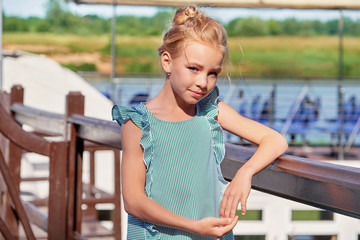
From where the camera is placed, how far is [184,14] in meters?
1.16

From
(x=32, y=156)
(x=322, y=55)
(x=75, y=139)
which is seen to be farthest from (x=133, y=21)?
(x=75, y=139)

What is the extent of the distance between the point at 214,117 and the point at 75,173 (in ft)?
3.47

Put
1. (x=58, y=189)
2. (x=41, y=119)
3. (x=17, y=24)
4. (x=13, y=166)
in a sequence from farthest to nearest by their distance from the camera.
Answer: (x=17, y=24), (x=13, y=166), (x=41, y=119), (x=58, y=189)

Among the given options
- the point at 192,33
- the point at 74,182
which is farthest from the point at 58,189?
the point at 192,33

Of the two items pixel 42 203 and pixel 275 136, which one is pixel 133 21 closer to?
pixel 42 203

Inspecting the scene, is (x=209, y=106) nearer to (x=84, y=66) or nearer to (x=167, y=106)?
(x=167, y=106)

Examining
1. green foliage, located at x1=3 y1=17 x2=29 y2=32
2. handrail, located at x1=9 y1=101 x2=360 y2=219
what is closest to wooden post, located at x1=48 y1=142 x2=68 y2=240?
handrail, located at x1=9 y1=101 x2=360 y2=219

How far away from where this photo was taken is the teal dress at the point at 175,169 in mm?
1107

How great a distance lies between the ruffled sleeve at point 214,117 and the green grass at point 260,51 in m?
30.7

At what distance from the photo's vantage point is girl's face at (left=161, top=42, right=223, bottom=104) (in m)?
1.06

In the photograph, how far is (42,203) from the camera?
12.2 feet

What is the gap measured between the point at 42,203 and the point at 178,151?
274 cm

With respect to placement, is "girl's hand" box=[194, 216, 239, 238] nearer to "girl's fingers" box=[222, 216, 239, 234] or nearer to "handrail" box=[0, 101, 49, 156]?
"girl's fingers" box=[222, 216, 239, 234]

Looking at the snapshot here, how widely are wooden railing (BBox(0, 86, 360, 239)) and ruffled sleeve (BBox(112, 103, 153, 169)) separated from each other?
0.22 m
